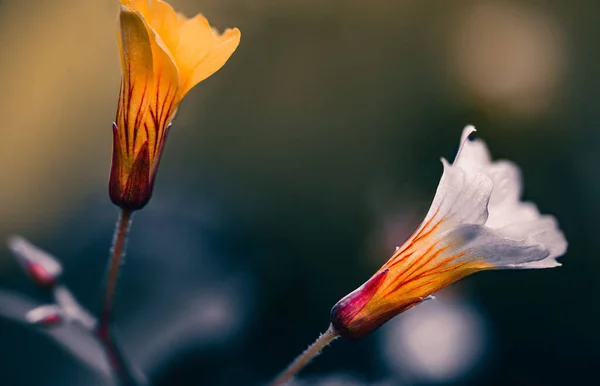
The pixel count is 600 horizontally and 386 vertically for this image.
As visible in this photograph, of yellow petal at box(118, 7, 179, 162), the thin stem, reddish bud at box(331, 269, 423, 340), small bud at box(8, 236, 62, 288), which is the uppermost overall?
yellow petal at box(118, 7, 179, 162)

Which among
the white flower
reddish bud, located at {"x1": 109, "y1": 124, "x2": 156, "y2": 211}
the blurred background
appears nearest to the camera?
the white flower

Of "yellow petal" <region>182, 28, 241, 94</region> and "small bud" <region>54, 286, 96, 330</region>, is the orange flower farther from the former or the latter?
"small bud" <region>54, 286, 96, 330</region>

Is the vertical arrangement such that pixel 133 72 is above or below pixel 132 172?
above

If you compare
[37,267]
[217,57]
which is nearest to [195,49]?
[217,57]

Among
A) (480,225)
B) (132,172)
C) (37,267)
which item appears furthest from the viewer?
(37,267)

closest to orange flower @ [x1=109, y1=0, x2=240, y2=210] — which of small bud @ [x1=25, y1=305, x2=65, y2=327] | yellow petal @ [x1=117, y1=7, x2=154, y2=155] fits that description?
yellow petal @ [x1=117, y1=7, x2=154, y2=155]

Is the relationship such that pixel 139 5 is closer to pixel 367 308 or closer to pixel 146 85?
pixel 146 85

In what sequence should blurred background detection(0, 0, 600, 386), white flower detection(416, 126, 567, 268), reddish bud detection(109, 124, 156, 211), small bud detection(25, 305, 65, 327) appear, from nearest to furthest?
white flower detection(416, 126, 567, 268) → reddish bud detection(109, 124, 156, 211) → small bud detection(25, 305, 65, 327) → blurred background detection(0, 0, 600, 386)

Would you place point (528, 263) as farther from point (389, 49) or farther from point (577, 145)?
point (389, 49)
